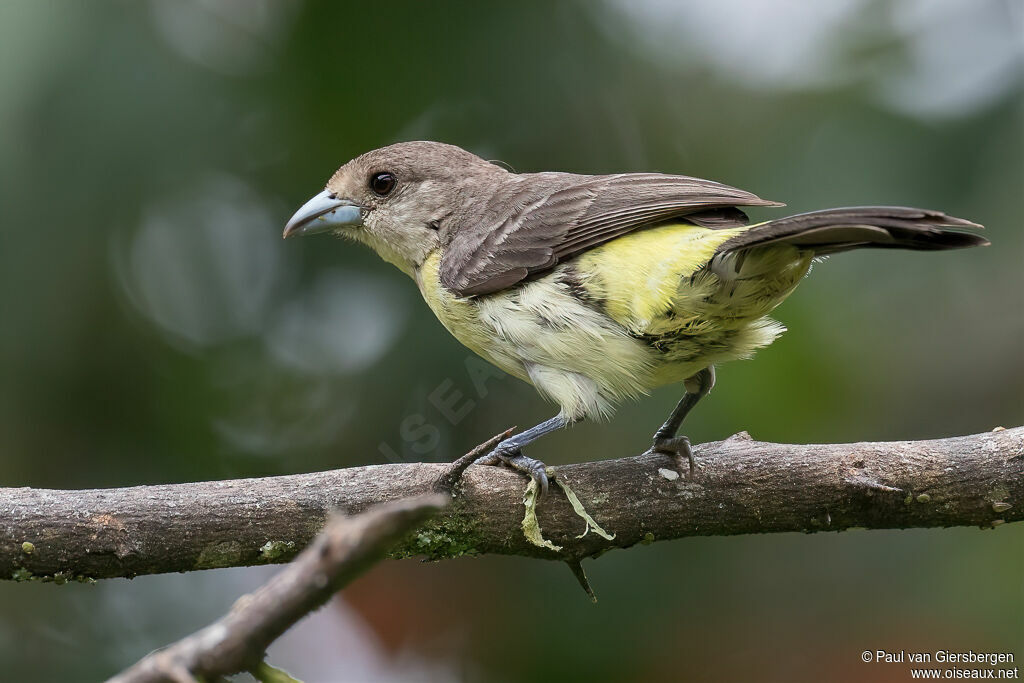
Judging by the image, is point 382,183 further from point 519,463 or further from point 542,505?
point 542,505

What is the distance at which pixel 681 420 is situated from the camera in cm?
375

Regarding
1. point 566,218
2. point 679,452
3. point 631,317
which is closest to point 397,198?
point 566,218

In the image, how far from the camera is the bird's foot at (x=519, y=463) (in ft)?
10.4

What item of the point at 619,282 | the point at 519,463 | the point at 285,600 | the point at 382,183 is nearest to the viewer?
the point at 285,600

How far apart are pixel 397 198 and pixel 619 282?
139 cm

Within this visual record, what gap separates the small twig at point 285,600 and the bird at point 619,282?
5.40ft

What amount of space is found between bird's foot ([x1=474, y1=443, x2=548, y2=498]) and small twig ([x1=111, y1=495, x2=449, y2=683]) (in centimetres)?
159

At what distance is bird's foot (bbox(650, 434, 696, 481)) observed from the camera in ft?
10.8

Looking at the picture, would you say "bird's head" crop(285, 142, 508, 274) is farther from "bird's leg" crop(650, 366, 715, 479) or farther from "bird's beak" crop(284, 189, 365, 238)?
"bird's leg" crop(650, 366, 715, 479)

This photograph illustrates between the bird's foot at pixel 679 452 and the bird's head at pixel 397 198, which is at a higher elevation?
the bird's head at pixel 397 198

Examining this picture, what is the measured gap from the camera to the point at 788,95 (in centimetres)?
499

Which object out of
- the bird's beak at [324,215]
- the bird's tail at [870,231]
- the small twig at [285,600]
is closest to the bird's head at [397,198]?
the bird's beak at [324,215]

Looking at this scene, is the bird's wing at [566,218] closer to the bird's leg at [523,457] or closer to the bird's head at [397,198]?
the bird's head at [397,198]

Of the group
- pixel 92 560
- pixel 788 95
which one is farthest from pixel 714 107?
pixel 92 560
